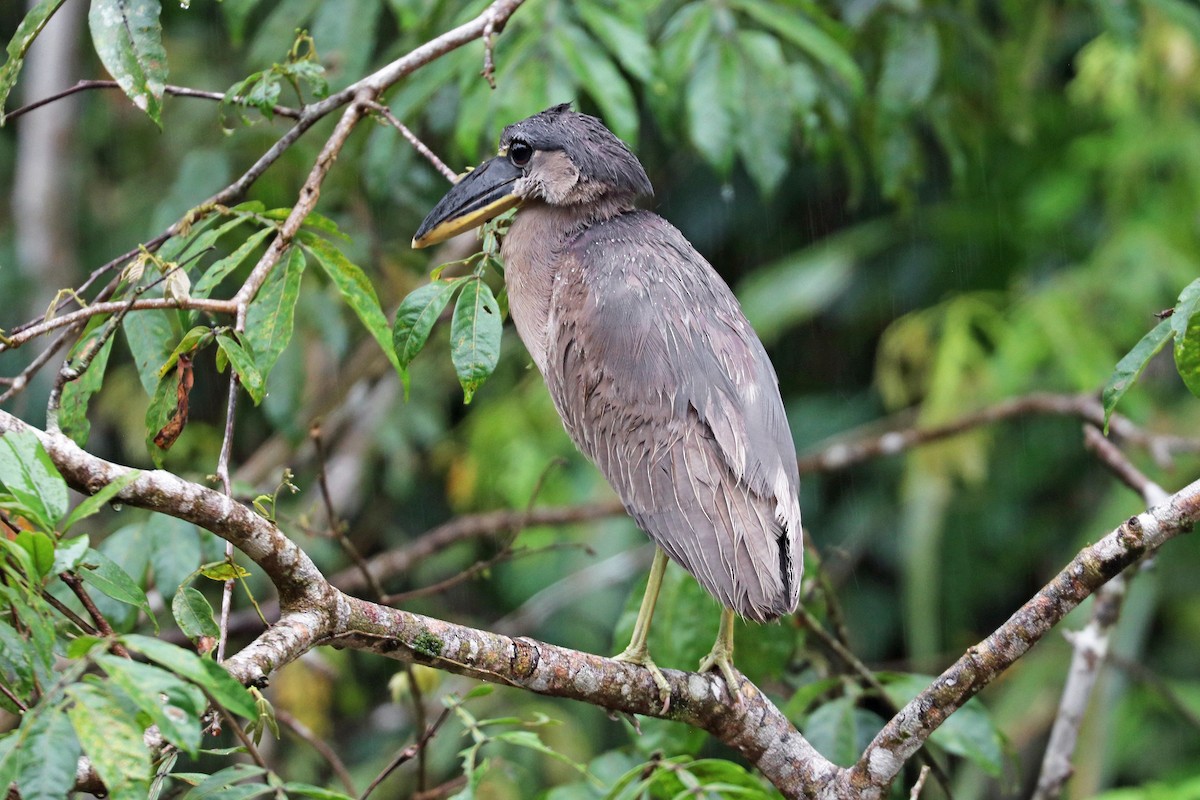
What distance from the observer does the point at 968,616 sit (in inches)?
206

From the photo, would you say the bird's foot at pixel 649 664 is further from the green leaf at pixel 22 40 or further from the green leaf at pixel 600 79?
the green leaf at pixel 22 40

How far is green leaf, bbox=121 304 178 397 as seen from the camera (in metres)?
2.08

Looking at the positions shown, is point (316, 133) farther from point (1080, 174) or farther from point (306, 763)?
point (1080, 174)

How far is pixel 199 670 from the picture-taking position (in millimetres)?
1239

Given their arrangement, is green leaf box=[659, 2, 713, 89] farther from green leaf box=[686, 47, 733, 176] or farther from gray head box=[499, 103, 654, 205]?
gray head box=[499, 103, 654, 205]

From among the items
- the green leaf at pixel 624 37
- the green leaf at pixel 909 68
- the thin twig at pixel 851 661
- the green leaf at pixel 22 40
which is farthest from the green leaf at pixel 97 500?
the green leaf at pixel 909 68

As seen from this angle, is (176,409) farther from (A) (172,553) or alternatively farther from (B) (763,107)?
(B) (763,107)

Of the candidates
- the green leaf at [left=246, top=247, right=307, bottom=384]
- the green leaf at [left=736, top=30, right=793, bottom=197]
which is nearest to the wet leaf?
the green leaf at [left=246, top=247, right=307, bottom=384]

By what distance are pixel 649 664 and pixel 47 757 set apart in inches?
53.3

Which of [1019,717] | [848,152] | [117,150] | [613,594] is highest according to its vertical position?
[117,150]

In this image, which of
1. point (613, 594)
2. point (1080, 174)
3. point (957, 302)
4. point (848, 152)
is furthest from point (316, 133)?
point (1080, 174)

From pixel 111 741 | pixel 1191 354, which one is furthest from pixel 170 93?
pixel 1191 354

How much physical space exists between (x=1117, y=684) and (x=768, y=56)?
9.19ft

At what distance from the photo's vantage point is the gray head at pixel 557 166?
272 centimetres
